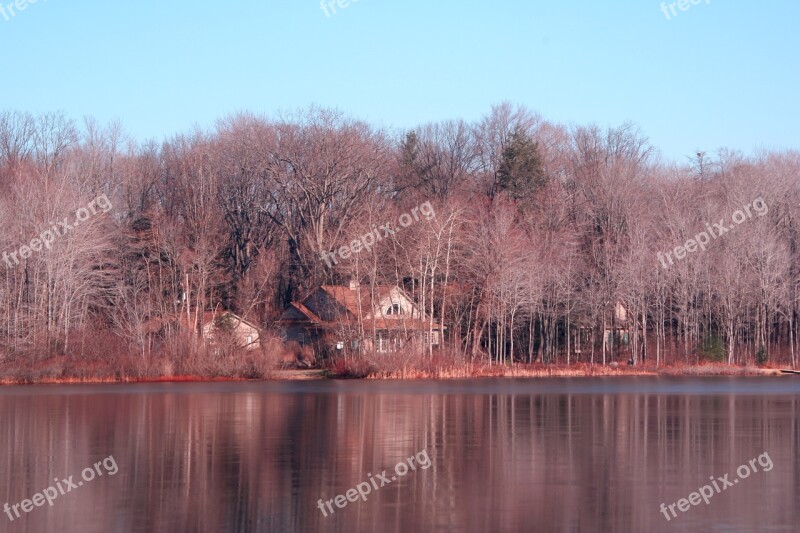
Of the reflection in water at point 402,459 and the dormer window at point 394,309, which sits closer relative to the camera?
the reflection in water at point 402,459

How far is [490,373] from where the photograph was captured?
161 ft

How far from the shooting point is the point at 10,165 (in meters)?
66.8

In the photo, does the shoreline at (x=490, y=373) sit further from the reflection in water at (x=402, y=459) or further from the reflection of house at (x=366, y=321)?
the reflection in water at (x=402, y=459)

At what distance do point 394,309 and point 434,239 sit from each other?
6.49 m

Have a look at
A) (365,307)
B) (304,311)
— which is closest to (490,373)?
(365,307)

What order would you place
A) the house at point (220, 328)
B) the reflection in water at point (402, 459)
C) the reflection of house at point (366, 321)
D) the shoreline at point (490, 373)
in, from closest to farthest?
the reflection in water at point (402, 459)
the shoreline at point (490, 373)
the house at point (220, 328)
the reflection of house at point (366, 321)

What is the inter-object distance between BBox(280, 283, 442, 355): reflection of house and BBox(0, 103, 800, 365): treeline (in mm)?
1290

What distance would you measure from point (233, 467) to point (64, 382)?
→ 96.1ft

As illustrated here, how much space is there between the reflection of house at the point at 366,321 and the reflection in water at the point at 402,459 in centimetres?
1642

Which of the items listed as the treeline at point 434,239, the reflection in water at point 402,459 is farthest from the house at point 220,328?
the reflection in water at point 402,459

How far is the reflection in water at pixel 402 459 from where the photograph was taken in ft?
44.3

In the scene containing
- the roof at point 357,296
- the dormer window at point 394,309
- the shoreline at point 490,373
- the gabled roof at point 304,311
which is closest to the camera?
the shoreline at point 490,373

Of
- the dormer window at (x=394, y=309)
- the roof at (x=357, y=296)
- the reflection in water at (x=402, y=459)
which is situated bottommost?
the reflection in water at (x=402, y=459)

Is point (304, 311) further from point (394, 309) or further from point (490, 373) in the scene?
point (490, 373)
